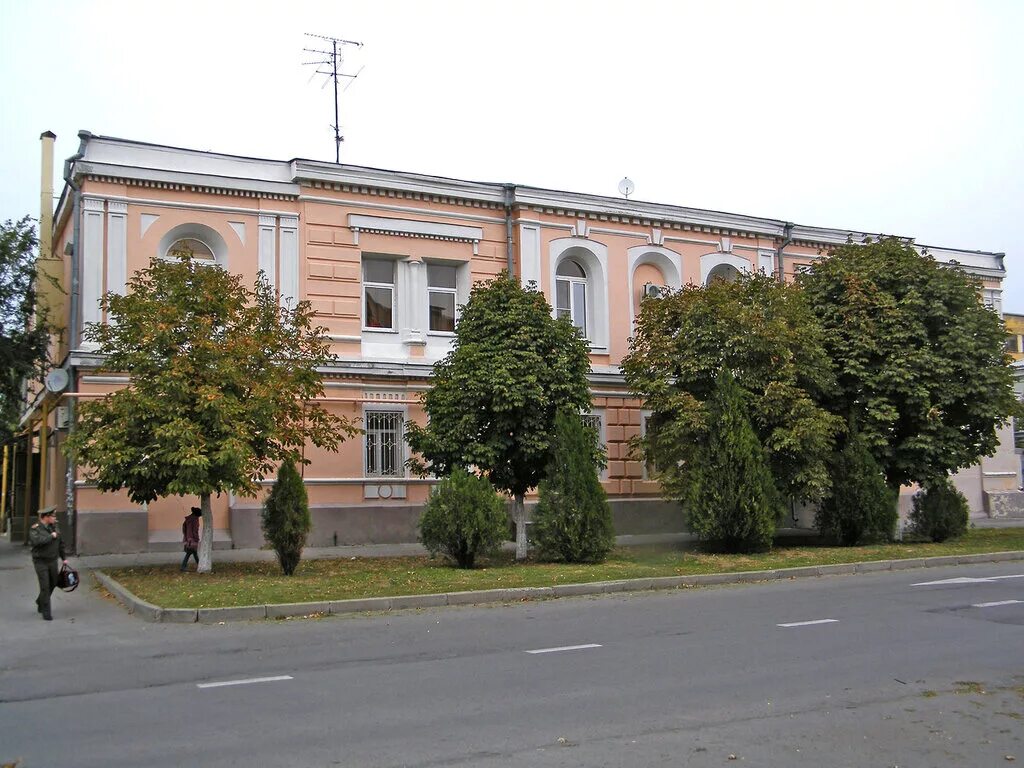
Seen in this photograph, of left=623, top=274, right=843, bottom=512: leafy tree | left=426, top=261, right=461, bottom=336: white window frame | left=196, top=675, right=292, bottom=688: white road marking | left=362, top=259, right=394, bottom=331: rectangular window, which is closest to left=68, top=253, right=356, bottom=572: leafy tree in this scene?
left=362, top=259, right=394, bottom=331: rectangular window

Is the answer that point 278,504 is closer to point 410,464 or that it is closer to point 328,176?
point 410,464

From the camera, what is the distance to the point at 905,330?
23719mm

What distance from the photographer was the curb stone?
13.4 m

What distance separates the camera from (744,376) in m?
22.5

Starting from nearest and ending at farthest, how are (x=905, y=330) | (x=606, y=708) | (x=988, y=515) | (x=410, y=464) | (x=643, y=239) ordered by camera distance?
(x=606, y=708), (x=410, y=464), (x=905, y=330), (x=643, y=239), (x=988, y=515)

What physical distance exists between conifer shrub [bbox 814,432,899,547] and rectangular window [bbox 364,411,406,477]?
10432 mm

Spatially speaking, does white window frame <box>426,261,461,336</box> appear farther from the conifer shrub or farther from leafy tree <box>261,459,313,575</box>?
the conifer shrub

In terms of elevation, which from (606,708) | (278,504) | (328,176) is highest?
(328,176)

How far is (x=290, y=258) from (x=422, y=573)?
969 cm

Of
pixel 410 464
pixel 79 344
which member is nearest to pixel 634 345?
pixel 410 464

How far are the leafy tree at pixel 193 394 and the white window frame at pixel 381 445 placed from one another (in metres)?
5.72

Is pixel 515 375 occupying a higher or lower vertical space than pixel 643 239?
lower

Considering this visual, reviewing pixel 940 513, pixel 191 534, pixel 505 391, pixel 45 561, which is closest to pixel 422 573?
pixel 505 391

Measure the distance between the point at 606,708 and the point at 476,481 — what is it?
11543mm
